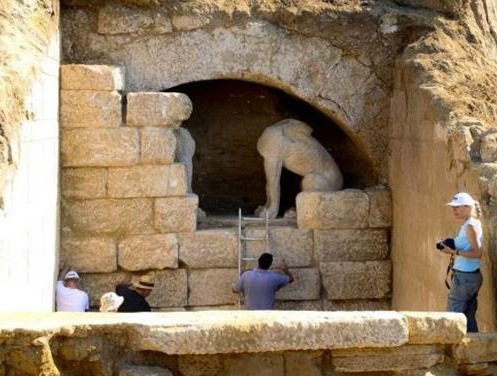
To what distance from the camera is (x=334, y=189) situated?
36.1 feet

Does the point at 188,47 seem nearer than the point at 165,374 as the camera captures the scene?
No

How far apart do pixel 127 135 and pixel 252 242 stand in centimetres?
164

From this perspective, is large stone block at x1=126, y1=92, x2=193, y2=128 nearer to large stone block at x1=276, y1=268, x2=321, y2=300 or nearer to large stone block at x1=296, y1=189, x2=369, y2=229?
large stone block at x1=296, y1=189, x2=369, y2=229

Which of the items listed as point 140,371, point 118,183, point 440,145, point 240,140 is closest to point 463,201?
point 440,145

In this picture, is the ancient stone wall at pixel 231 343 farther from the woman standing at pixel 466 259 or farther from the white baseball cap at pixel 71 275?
the white baseball cap at pixel 71 275

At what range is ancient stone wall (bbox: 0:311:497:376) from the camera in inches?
232

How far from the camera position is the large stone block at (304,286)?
1072 cm

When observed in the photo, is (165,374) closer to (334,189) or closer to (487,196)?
(487,196)

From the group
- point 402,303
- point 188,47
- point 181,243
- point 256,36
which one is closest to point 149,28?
point 188,47

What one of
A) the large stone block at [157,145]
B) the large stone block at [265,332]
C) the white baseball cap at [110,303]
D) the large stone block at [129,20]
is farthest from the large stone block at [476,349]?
the large stone block at [129,20]

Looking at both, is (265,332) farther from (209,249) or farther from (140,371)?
(209,249)

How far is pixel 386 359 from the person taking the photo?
6.30 metres

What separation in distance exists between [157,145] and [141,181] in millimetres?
382

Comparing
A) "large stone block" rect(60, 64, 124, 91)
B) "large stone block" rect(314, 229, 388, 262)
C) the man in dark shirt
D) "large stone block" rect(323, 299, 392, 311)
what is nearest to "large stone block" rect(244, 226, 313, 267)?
"large stone block" rect(314, 229, 388, 262)
